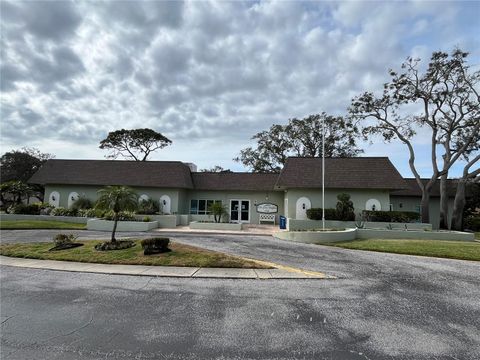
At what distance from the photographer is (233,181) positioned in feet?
94.0

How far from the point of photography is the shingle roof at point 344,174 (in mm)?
23562

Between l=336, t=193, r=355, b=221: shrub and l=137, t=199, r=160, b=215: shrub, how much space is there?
49.8 feet

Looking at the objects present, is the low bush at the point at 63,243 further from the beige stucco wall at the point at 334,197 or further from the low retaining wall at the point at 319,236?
the beige stucco wall at the point at 334,197

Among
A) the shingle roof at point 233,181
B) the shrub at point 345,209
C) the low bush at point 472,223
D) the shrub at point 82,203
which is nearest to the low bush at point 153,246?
the shrub at point 345,209

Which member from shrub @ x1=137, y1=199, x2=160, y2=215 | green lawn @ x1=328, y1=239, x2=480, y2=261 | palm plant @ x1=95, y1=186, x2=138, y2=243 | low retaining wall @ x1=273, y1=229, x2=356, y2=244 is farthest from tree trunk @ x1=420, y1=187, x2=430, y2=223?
palm plant @ x1=95, y1=186, x2=138, y2=243

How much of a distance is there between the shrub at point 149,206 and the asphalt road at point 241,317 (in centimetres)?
1524

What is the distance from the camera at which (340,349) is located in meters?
4.50

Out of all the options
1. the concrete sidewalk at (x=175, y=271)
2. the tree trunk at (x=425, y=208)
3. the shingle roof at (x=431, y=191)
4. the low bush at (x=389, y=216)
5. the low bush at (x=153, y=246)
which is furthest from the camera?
the shingle roof at (x=431, y=191)

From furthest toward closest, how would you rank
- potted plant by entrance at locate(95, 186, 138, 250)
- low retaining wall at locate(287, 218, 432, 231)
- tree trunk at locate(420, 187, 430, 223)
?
tree trunk at locate(420, 187, 430, 223), low retaining wall at locate(287, 218, 432, 231), potted plant by entrance at locate(95, 186, 138, 250)

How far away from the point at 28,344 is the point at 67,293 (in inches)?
108

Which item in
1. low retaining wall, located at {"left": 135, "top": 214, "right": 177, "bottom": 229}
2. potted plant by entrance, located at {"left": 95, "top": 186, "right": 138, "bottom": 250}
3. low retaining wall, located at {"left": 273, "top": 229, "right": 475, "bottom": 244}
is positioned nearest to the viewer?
potted plant by entrance, located at {"left": 95, "top": 186, "right": 138, "bottom": 250}

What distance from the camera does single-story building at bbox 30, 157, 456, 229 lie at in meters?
24.1

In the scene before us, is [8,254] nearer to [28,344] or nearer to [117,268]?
[117,268]

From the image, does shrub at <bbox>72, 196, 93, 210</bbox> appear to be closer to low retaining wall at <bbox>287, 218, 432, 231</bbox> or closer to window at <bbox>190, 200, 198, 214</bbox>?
window at <bbox>190, 200, 198, 214</bbox>
